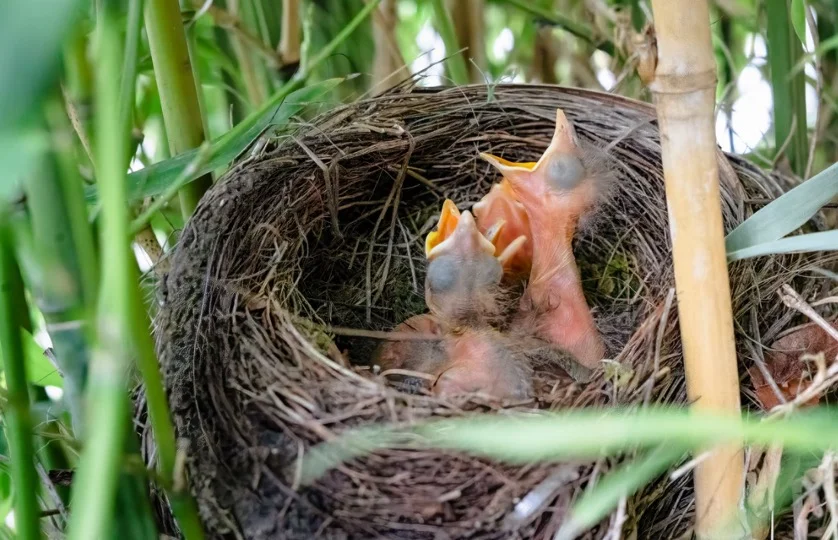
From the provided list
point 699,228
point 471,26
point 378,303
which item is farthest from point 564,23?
point 699,228

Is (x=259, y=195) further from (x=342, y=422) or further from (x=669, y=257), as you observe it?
(x=669, y=257)

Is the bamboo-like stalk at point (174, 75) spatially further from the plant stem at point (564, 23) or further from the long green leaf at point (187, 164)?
the plant stem at point (564, 23)

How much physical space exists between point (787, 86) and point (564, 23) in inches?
12.0

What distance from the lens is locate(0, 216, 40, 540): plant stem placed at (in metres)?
0.39

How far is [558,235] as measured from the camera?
975mm

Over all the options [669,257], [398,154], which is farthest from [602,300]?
[398,154]

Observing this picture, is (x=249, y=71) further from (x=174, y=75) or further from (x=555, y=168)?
(x=555, y=168)

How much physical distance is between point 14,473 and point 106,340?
9.4 inches

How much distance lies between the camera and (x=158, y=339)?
670 mm

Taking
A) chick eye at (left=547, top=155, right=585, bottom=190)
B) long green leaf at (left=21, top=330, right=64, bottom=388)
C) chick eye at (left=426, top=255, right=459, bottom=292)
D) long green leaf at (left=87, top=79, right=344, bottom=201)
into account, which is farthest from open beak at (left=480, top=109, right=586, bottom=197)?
long green leaf at (left=21, top=330, right=64, bottom=388)

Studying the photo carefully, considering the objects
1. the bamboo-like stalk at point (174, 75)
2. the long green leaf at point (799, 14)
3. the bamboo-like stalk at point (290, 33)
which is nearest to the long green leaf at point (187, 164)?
the bamboo-like stalk at point (174, 75)

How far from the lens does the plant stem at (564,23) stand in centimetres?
97

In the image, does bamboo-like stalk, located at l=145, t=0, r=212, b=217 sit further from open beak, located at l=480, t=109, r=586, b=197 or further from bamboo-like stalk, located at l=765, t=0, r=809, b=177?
bamboo-like stalk, located at l=765, t=0, r=809, b=177

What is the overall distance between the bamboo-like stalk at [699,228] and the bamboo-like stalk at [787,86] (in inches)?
17.8
